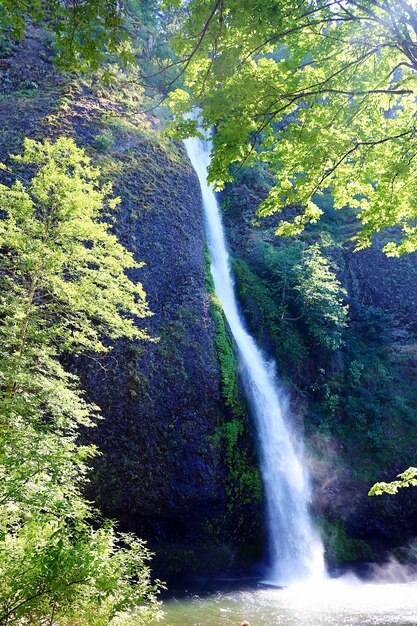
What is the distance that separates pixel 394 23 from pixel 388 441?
16.4 m

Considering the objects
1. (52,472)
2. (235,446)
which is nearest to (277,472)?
(235,446)

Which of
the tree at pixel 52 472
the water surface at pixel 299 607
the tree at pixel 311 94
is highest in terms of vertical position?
the tree at pixel 311 94

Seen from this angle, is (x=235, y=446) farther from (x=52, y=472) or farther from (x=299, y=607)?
(x=52, y=472)

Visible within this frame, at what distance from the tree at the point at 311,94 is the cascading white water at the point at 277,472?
9.83 meters

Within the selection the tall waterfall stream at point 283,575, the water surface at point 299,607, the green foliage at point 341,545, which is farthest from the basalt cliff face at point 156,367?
the green foliage at point 341,545

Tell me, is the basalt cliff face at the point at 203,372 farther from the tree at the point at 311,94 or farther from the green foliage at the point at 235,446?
the tree at the point at 311,94

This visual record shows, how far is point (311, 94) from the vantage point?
5.09 m

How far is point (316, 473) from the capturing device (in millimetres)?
15812

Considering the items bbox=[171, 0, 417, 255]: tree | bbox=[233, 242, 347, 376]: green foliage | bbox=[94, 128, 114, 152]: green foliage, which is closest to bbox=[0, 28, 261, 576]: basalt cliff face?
bbox=[94, 128, 114, 152]: green foliage

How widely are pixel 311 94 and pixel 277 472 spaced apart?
488 inches

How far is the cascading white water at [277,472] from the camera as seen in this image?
43.2ft

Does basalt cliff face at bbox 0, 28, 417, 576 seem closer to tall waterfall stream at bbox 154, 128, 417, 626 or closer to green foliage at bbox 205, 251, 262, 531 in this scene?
green foliage at bbox 205, 251, 262, 531

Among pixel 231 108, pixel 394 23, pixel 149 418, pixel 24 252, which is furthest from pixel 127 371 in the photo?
pixel 394 23

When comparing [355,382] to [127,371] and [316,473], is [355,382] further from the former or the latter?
[127,371]
